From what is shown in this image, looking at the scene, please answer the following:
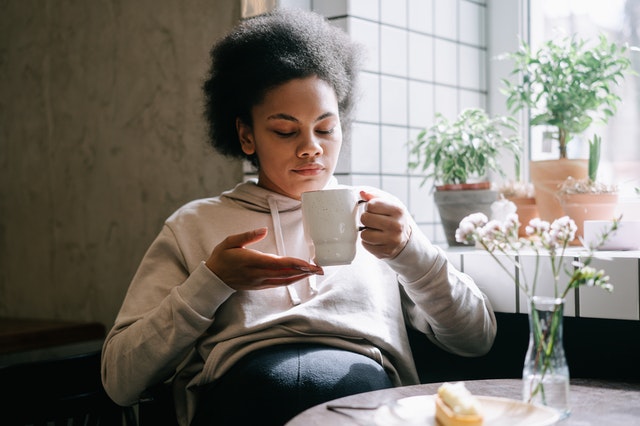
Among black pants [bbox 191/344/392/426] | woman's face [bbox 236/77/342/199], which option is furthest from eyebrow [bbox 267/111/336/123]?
black pants [bbox 191/344/392/426]

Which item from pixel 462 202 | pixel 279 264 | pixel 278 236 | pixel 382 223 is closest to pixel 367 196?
pixel 382 223

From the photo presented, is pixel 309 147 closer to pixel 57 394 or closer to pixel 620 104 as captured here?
pixel 57 394

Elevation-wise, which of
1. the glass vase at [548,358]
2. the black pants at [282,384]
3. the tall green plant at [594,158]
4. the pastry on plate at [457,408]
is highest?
the tall green plant at [594,158]

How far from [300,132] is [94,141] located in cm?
111

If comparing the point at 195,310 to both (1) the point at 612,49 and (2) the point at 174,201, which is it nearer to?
(2) the point at 174,201

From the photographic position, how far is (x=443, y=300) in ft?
4.62

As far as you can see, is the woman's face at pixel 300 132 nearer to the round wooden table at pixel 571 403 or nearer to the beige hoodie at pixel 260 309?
the beige hoodie at pixel 260 309

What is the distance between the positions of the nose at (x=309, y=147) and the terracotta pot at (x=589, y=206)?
0.65 m

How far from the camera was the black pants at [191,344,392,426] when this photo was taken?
125 cm

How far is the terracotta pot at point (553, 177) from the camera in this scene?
1879 millimetres

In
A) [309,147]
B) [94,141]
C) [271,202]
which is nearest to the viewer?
[309,147]

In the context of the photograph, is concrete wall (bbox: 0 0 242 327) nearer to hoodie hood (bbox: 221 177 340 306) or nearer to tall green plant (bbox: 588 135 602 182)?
hoodie hood (bbox: 221 177 340 306)

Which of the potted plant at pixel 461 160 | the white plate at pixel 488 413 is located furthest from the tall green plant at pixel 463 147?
the white plate at pixel 488 413

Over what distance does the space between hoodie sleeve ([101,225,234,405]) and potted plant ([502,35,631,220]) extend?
92cm
